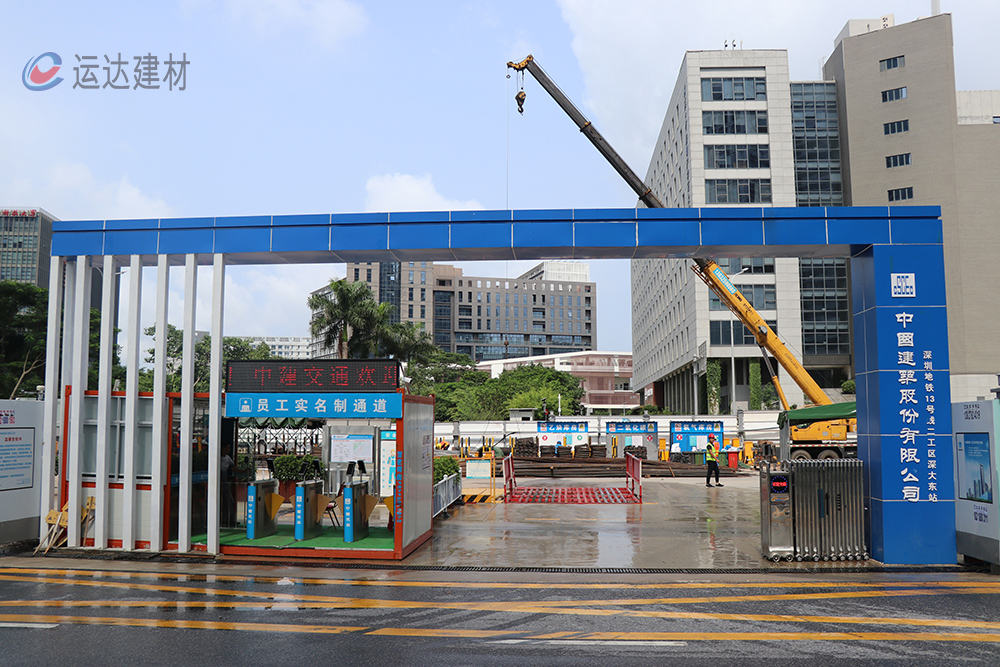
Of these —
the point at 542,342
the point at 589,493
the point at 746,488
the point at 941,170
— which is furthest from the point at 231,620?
the point at 542,342

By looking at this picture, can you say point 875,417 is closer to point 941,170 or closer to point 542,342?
point 941,170

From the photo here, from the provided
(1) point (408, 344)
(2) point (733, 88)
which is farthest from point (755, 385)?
(1) point (408, 344)

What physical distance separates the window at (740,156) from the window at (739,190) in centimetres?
123

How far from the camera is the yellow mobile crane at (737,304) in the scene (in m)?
24.6

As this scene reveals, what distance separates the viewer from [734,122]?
5944 centimetres

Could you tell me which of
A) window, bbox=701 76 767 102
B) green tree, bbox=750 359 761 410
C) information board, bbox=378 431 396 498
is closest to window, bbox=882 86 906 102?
window, bbox=701 76 767 102

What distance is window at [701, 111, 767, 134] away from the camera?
194ft

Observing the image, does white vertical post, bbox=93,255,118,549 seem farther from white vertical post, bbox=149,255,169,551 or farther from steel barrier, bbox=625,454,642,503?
steel barrier, bbox=625,454,642,503

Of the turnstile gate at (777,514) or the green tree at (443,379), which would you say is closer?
the turnstile gate at (777,514)

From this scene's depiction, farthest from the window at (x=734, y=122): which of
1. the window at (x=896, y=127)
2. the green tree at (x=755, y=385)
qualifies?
the green tree at (x=755, y=385)

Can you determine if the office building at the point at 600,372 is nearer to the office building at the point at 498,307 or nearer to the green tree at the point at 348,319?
the office building at the point at 498,307

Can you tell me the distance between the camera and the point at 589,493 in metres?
24.3

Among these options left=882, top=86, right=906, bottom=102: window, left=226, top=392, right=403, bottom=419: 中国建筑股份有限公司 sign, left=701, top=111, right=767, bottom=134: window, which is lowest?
left=226, top=392, right=403, bottom=419: 中国建筑股份有限公司 sign

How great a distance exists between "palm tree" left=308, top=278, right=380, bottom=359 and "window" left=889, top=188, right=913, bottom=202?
159 feet
